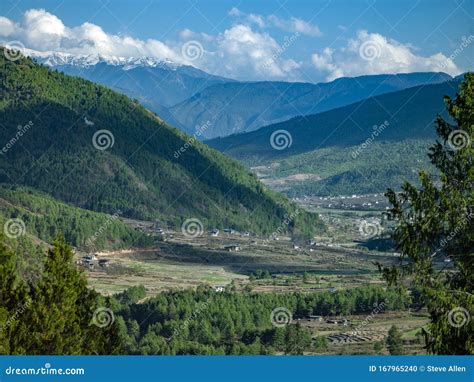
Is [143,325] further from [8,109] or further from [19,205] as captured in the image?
[8,109]

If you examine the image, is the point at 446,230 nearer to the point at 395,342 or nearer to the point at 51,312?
the point at 51,312

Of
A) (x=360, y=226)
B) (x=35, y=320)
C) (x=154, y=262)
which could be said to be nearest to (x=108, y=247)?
(x=154, y=262)

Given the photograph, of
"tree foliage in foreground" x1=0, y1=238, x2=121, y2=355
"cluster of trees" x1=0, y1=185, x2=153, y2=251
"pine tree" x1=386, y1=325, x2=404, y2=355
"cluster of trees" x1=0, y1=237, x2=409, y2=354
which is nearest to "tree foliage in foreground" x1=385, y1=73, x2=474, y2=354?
"cluster of trees" x1=0, y1=237, x2=409, y2=354

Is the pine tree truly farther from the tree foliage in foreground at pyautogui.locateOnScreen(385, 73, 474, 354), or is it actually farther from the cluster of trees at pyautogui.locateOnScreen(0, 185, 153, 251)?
the cluster of trees at pyautogui.locateOnScreen(0, 185, 153, 251)

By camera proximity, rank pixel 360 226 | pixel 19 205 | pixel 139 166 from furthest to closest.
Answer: pixel 360 226
pixel 139 166
pixel 19 205

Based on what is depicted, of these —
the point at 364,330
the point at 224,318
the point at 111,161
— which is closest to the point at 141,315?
the point at 224,318

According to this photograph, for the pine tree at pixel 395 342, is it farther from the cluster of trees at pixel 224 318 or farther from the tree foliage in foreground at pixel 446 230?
the tree foliage in foreground at pixel 446 230
